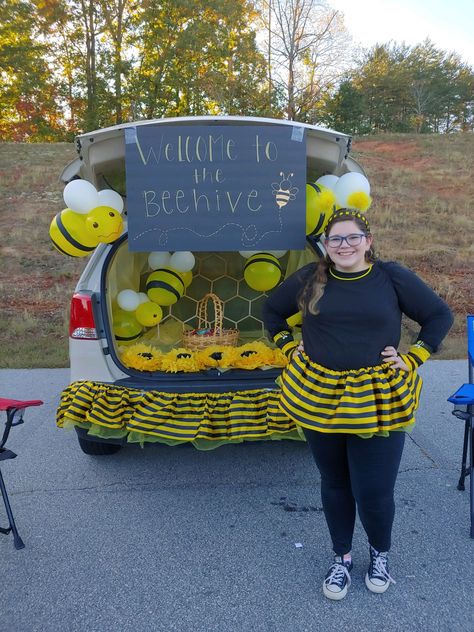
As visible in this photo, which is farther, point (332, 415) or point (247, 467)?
point (247, 467)

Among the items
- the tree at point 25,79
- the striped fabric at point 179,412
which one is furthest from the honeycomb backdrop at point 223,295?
the tree at point 25,79

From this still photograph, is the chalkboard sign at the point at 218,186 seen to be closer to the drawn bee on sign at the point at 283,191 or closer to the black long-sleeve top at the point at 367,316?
the drawn bee on sign at the point at 283,191

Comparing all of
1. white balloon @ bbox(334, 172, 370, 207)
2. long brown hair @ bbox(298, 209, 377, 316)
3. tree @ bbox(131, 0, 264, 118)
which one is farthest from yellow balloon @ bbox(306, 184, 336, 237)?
tree @ bbox(131, 0, 264, 118)

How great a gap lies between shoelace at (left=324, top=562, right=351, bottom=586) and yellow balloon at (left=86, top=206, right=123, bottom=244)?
7.34 ft

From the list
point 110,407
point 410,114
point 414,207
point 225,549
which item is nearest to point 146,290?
point 110,407

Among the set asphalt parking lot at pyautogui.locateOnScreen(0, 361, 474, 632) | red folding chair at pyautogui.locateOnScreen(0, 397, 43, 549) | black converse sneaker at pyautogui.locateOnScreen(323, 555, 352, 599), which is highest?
red folding chair at pyautogui.locateOnScreen(0, 397, 43, 549)

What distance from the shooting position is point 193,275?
460cm

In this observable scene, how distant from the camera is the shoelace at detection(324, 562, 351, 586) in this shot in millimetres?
2135

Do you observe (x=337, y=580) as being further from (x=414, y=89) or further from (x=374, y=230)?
(x=414, y=89)

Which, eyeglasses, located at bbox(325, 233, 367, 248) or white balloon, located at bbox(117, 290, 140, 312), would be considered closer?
eyeglasses, located at bbox(325, 233, 367, 248)

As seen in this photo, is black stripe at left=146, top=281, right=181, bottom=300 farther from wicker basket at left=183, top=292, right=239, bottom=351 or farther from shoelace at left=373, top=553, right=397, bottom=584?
shoelace at left=373, top=553, right=397, bottom=584

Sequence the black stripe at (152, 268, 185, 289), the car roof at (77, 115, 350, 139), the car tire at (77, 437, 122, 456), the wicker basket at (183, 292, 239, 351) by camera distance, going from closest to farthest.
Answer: the car roof at (77, 115, 350, 139) < the car tire at (77, 437, 122, 456) < the wicker basket at (183, 292, 239, 351) < the black stripe at (152, 268, 185, 289)

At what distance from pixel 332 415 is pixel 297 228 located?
Answer: 1.37 m

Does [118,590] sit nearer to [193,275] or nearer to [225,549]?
[225,549]
